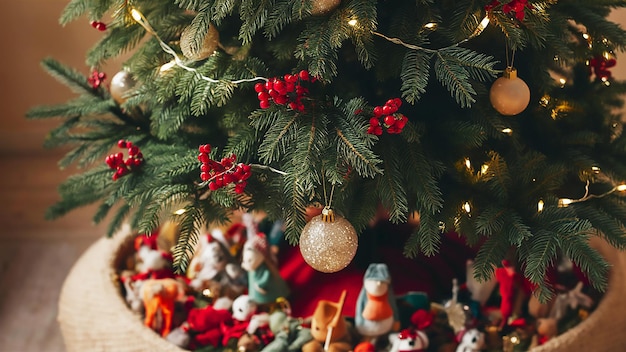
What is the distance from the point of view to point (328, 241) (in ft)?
3.12

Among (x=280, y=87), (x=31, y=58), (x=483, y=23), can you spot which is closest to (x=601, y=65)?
(x=483, y=23)

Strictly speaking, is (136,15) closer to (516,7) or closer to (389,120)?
(389,120)

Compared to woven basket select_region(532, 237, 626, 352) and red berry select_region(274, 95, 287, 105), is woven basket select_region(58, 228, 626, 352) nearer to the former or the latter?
woven basket select_region(532, 237, 626, 352)

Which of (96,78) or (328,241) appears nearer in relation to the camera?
(328,241)

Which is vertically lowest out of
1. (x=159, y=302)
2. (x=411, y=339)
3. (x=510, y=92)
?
(x=411, y=339)

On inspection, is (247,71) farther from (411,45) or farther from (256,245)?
(256,245)

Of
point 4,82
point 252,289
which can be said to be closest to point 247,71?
point 252,289

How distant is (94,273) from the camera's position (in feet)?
4.64

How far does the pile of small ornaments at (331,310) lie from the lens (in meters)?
1.21

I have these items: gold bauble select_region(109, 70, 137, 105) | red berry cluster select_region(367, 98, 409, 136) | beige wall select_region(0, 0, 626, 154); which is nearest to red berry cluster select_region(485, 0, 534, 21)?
red berry cluster select_region(367, 98, 409, 136)

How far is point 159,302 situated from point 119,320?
8cm

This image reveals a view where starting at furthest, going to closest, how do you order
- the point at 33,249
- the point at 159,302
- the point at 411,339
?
the point at 33,249 → the point at 159,302 → the point at 411,339

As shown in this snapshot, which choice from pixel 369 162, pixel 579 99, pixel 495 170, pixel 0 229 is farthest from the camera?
pixel 0 229

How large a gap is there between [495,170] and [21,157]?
1.71 metres
